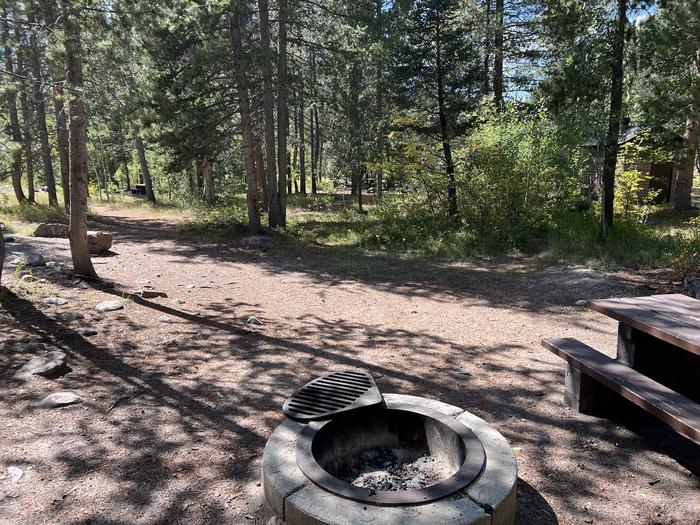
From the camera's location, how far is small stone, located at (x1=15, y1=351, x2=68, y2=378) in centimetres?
407

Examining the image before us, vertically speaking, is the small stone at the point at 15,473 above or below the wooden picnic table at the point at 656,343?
below

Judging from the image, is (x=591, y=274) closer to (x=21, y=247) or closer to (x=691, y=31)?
(x=691, y=31)

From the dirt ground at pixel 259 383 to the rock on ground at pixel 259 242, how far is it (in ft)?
12.1

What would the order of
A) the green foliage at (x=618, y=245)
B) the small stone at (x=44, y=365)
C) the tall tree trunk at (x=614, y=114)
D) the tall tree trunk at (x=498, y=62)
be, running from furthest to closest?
the tall tree trunk at (x=498, y=62) → the tall tree trunk at (x=614, y=114) → the green foliage at (x=618, y=245) → the small stone at (x=44, y=365)

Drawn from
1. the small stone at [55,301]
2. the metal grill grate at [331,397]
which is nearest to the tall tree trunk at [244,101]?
the small stone at [55,301]

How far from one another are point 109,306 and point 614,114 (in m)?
10.2

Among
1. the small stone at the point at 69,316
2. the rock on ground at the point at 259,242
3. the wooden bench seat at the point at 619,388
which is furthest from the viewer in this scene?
the rock on ground at the point at 259,242

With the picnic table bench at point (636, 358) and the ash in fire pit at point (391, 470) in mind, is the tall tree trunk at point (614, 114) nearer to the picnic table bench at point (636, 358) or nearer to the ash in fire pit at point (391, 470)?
the picnic table bench at point (636, 358)

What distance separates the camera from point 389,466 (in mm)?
2797

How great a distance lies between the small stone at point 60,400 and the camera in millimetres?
3600

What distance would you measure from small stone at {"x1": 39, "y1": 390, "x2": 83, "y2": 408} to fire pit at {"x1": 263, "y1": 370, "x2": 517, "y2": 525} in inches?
75.7

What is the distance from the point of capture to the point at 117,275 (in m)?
8.05

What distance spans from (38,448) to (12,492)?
1.53 feet

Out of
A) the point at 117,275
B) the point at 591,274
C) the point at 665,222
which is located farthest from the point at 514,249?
the point at 117,275
